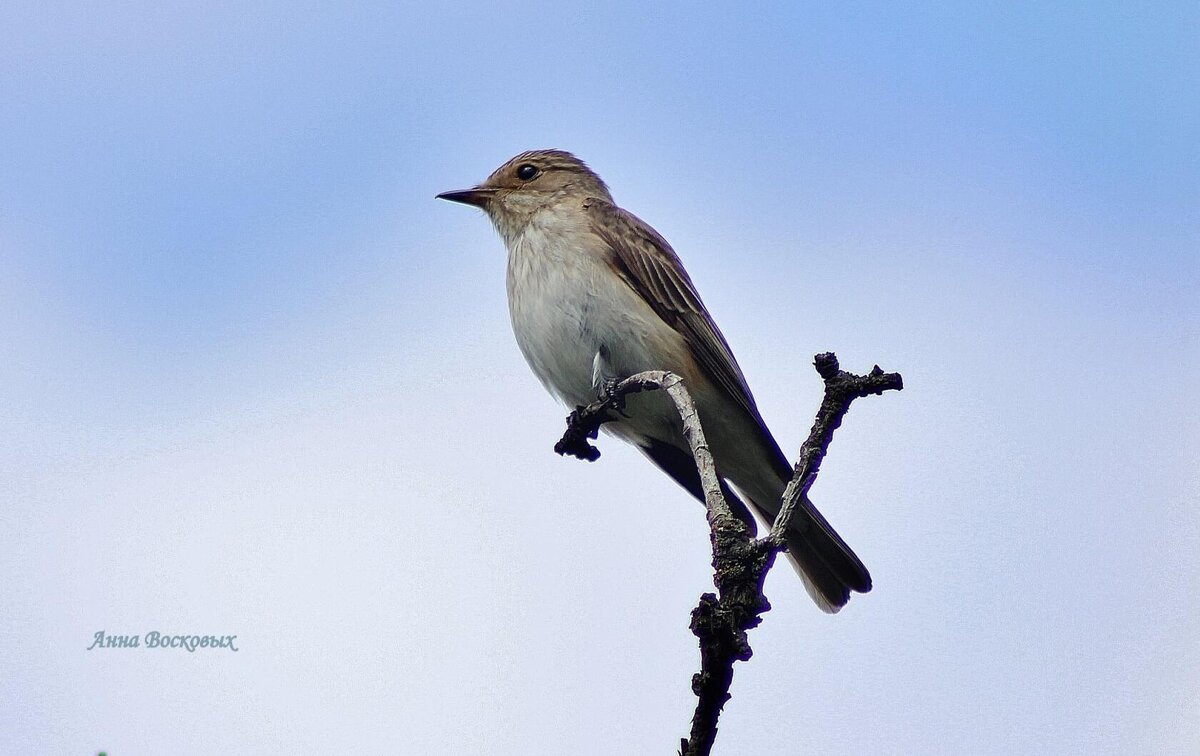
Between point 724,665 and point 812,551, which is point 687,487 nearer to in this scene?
point 812,551

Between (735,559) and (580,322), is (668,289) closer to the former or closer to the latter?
(580,322)

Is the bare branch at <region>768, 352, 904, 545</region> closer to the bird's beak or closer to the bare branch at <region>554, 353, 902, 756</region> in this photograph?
the bare branch at <region>554, 353, 902, 756</region>

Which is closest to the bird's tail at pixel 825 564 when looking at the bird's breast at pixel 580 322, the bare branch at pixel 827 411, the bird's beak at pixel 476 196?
the bird's breast at pixel 580 322

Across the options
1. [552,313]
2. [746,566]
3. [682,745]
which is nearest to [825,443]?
[746,566]

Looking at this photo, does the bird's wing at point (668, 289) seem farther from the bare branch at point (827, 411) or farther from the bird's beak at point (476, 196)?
the bare branch at point (827, 411)

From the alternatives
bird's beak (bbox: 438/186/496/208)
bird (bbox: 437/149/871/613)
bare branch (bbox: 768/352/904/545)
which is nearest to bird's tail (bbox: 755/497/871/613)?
bird (bbox: 437/149/871/613)

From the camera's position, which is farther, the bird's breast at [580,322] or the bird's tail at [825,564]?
the bird's tail at [825,564]

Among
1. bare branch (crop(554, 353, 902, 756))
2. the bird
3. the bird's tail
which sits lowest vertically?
bare branch (crop(554, 353, 902, 756))

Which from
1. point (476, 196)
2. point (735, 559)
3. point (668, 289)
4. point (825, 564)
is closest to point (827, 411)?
point (735, 559)

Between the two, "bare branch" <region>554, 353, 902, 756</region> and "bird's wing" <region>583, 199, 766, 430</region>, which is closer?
"bare branch" <region>554, 353, 902, 756</region>
